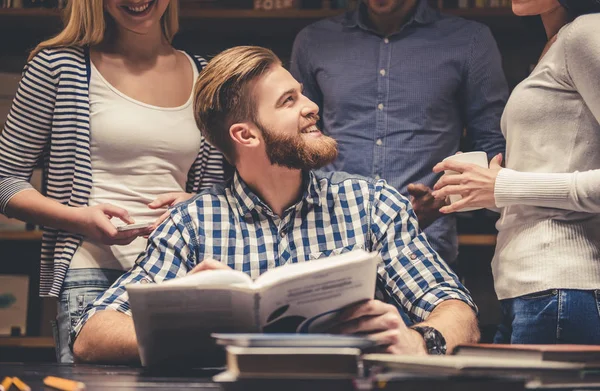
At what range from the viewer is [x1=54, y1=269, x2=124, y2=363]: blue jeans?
1.92 meters

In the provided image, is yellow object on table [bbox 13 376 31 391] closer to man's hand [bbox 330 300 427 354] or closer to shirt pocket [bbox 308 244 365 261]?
man's hand [bbox 330 300 427 354]

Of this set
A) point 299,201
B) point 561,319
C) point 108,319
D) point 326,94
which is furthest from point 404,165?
point 108,319

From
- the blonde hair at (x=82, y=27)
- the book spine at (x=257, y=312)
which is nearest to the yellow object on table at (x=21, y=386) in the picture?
the book spine at (x=257, y=312)

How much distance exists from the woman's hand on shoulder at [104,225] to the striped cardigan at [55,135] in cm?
9

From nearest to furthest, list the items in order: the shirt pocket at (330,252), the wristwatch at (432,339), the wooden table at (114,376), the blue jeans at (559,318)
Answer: the wooden table at (114,376) → the wristwatch at (432,339) → the blue jeans at (559,318) → the shirt pocket at (330,252)

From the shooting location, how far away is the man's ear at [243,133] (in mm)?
1929

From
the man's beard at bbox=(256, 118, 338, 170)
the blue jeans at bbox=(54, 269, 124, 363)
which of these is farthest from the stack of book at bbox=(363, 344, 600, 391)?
the blue jeans at bbox=(54, 269, 124, 363)

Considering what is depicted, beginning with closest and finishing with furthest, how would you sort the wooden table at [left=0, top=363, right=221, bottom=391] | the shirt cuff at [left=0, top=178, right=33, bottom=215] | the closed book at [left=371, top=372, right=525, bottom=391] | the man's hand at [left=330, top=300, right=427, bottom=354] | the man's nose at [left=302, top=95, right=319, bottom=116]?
the closed book at [left=371, top=372, right=525, bottom=391] < the wooden table at [left=0, top=363, right=221, bottom=391] < the man's hand at [left=330, top=300, right=427, bottom=354] < the man's nose at [left=302, top=95, right=319, bottom=116] < the shirt cuff at [left=0, top=178, right=33, bottom=215]

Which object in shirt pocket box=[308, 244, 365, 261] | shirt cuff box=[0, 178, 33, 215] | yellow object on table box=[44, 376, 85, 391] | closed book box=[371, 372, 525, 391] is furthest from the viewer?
shirt cuff box=[0, 178, 33, 215]

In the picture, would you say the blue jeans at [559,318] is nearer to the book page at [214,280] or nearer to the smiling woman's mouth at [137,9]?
the book page at [214,280]

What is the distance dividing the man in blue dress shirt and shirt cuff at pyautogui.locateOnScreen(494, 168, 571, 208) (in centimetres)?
57

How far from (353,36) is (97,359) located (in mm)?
1312

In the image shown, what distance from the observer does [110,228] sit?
72.0 inches

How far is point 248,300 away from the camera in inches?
45.1
